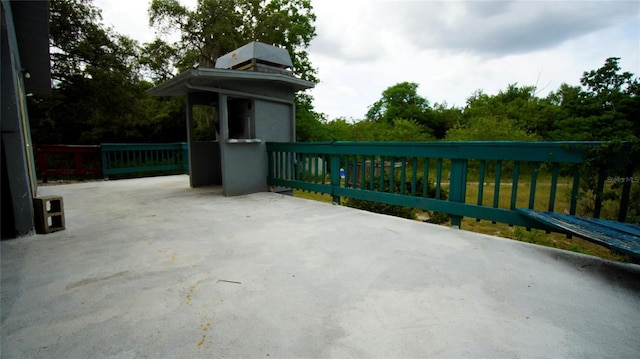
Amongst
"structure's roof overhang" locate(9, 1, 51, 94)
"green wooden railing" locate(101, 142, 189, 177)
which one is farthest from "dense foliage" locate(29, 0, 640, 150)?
"structure's roof overhang" locate(9, 1, 51, 94)

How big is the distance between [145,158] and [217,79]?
16.8 feet

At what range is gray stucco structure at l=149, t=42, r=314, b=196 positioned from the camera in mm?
4840

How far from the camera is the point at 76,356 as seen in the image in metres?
1.21

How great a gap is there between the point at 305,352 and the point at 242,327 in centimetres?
37

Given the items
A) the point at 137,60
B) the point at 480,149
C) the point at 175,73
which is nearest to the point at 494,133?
the point at 480,149

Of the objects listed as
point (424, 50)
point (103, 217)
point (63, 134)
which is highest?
point (424, 50)

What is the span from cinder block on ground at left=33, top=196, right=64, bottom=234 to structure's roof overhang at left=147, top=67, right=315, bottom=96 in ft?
8.12

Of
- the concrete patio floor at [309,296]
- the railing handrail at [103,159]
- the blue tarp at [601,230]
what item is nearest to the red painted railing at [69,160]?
the railing handrail at [103,159]

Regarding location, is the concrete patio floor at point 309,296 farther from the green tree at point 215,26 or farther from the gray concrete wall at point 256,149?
the green tree at point 215,26

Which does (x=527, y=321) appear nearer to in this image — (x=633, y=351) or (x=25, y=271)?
(x=633, y=351)

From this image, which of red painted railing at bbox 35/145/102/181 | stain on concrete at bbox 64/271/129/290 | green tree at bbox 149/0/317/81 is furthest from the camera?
green tree at bbox 149/0/317/81

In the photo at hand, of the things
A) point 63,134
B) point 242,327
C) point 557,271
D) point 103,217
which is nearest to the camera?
point 242,327

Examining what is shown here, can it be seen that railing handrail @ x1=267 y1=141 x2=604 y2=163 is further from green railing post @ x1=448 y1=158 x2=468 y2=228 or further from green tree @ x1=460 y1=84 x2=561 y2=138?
green tree @ x1=460 y1=84 x2=561 y2=138

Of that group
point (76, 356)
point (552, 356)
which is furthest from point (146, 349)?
point (552, 356)
